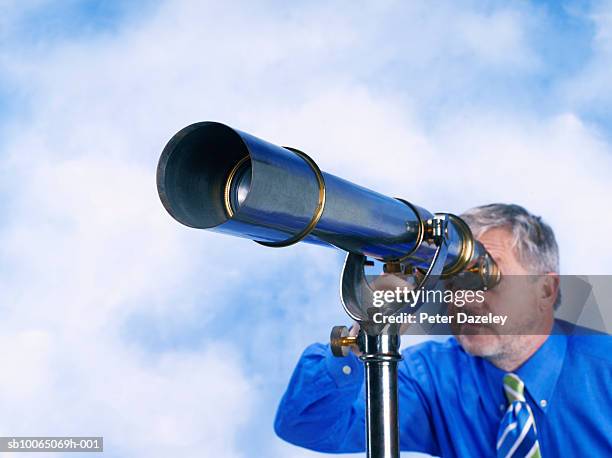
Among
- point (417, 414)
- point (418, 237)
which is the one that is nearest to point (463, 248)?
point (418, 237)

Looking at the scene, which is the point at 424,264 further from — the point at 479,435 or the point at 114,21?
the point at 114,21

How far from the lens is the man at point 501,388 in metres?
1.19

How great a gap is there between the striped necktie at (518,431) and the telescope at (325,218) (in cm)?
51

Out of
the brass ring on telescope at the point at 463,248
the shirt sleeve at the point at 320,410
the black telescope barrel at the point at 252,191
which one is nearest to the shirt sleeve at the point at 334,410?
the shirt sleeve at the point at 320,410

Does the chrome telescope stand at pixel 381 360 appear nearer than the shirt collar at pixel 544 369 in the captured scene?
Yes

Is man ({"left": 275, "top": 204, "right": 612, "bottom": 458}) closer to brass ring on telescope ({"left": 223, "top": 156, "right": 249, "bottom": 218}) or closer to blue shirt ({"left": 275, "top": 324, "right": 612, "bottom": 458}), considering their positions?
blue shirt ({"left": 275, "top": 324, "right": 612, "bottom": 458})

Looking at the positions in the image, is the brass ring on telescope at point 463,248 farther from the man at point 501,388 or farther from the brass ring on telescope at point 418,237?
the man at point 501,388

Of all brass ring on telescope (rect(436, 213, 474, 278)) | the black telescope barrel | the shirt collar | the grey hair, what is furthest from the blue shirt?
the black telescope barrel

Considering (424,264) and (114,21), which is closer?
(424,264)

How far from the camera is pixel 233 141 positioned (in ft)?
1.74

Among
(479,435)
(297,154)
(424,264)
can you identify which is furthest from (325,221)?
(479,435)

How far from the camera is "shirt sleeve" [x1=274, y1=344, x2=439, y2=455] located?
4.06 feet

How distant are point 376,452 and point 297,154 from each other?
272mm

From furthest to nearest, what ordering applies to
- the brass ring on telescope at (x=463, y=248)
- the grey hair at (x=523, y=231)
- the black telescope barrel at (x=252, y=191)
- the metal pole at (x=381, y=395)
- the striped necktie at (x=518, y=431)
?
the grey hair at (x=523, y=231) → the striped necktie at (x=518, y=431) → the brass ring on telescope at (x=463, y=248) → the metal pole at (x=381, y=395) → the black telescope barrel at (x=252, y=191)
